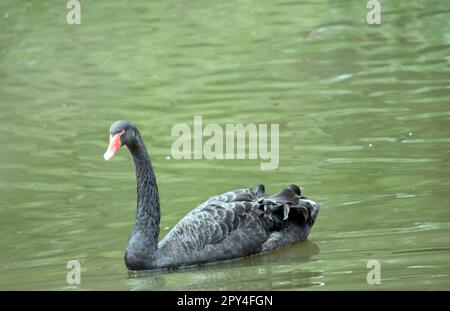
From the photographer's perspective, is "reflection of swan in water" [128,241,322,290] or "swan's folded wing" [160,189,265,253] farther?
"swan's folded wing" [160,189,265,253]

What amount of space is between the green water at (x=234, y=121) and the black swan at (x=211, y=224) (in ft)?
0.39

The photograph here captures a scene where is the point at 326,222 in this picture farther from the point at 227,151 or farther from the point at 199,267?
the point at 227,151

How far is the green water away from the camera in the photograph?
6.97 meters

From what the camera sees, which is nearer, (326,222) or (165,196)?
(326,222)

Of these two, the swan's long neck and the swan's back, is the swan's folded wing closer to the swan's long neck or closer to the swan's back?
the swan's back

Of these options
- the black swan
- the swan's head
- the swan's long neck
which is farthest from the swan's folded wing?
the swan's head

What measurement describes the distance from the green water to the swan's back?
0.12 metres

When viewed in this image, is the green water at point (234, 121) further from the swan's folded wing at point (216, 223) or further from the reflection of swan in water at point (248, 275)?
the swan's folded wing at point (216, 223)

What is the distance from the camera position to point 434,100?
10.7 metres

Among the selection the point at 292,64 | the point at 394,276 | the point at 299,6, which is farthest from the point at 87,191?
the point at 299,6

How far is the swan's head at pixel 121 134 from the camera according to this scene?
6.77 meters

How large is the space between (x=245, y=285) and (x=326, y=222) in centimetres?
135

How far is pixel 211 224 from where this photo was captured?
7113mm

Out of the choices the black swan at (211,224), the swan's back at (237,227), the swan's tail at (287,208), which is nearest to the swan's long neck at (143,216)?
the black swan at (211,224)
